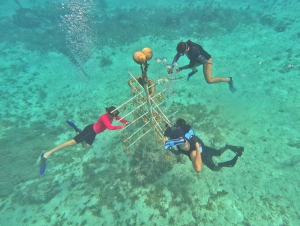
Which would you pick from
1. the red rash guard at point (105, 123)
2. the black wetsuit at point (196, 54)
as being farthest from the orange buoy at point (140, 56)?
the black wetsuit at point (196, 54)

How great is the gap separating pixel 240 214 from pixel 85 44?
1596 centimetres

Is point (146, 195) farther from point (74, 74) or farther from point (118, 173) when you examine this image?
point (74, 74)

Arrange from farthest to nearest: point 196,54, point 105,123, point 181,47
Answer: point 196,54
point 105,123
point 181,47

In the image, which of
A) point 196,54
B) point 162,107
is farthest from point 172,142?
point 162,107

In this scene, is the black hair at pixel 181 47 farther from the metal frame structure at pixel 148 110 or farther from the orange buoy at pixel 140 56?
the orange buoy at pixel 140 56

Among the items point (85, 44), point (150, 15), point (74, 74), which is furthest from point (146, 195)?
point (150, 15)

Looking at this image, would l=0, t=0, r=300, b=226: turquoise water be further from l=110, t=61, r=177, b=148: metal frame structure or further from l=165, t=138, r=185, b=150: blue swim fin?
l=165, t=138, r=185, b=150: blue swim fin

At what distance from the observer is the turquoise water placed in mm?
6652

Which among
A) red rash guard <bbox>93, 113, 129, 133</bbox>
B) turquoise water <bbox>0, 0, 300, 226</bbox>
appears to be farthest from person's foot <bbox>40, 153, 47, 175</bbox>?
red rash guard <bbox>93, 113, 129, 133</bbox>

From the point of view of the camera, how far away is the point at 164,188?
6.96 meters

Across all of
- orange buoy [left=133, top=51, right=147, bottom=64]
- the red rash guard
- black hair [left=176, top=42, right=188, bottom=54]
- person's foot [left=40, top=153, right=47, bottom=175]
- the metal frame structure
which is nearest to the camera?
orange buoy [left=133, top=51, right=147, bottom=64]

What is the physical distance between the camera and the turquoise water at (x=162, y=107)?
665 cm

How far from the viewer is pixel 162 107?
10.6 m

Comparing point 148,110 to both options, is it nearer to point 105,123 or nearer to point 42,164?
point 105,123
